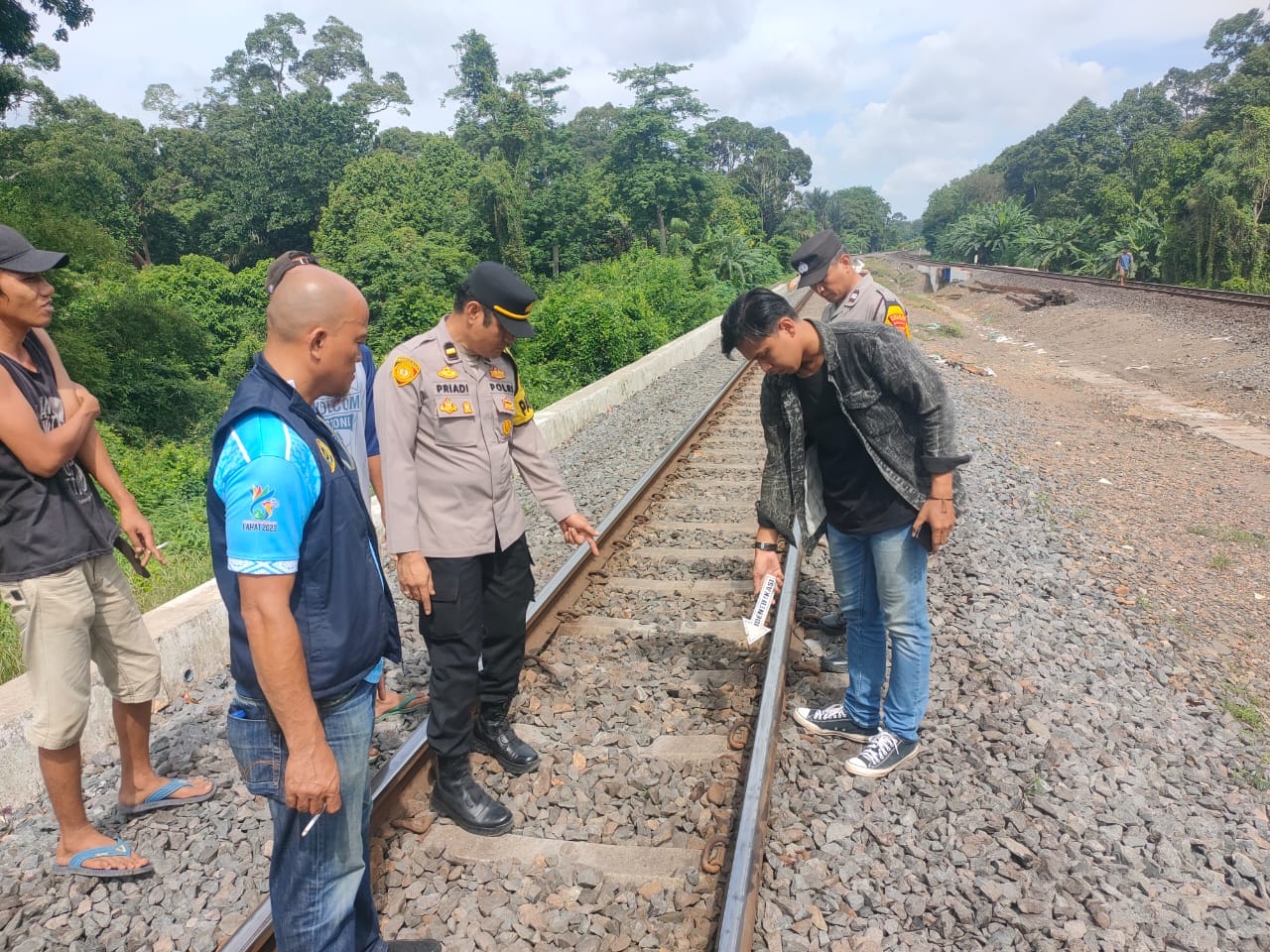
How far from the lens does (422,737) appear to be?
3.22m

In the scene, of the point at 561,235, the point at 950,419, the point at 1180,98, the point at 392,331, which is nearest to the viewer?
the point at 950,419

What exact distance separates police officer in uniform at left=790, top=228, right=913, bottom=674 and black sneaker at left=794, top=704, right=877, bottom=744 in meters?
0.54

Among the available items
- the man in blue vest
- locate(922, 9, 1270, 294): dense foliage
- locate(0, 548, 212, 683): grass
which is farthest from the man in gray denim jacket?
locate(922, 9, 1270, 294): dense foliage

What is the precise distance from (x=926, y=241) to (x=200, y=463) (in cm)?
10268

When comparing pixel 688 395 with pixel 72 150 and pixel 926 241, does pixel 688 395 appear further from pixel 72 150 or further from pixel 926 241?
pixel 926 241

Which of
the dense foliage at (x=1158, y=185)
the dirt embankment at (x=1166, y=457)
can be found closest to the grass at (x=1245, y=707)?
the dirt embankment at (x=1166, y=457)

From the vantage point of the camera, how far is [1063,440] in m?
9.52

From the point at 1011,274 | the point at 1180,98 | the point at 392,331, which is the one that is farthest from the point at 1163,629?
the point at 1180,98

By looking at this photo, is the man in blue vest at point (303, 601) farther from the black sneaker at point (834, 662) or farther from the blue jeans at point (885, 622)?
the black sneaker at point (834, 662)

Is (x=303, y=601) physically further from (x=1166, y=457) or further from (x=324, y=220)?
(x=324, y=220)

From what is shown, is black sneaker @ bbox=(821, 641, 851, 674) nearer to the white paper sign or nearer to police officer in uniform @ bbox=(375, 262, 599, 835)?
the white paper sign

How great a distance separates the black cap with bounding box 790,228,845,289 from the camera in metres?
4.32

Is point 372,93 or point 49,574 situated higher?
point 372,93

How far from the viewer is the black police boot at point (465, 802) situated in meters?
2.90
